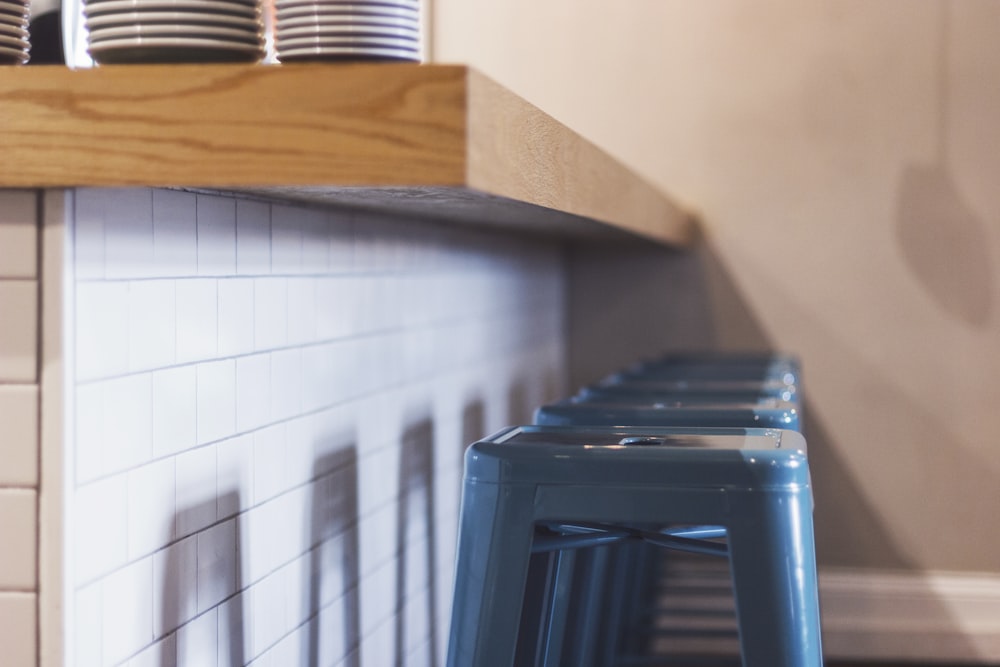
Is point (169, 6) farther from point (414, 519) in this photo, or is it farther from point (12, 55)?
point (414, 519)

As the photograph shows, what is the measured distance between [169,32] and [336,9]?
138 mm

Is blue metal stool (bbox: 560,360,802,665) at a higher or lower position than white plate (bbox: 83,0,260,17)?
lower

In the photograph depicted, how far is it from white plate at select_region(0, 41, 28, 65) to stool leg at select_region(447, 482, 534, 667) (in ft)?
2.01

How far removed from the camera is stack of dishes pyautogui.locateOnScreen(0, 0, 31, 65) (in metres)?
1.10

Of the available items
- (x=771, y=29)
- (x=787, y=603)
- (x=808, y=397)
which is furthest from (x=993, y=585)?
(x=787, y=603)

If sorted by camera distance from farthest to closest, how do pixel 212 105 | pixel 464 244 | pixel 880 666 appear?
pixel 880 666 → pixel 464 244 → pixel 212 105

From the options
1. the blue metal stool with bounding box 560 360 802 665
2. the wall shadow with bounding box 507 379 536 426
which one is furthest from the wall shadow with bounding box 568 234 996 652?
the wall shadow with bounding box 507 379 536 426

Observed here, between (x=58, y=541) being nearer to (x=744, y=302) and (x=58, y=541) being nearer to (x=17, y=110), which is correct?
(x=17, y=110)

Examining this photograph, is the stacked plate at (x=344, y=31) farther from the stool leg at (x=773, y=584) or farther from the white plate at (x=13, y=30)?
the stool leg at (x=773, y=584)

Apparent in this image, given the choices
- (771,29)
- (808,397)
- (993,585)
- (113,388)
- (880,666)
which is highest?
(771,29)

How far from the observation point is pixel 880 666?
3.27m

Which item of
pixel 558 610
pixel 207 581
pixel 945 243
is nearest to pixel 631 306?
pixel 945 243

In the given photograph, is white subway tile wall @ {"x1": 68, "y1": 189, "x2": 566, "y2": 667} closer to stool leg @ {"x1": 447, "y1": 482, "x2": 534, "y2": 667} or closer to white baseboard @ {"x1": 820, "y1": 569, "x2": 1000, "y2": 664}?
stool leg @ {"x1": 447, "y1": 482, "x2": 534, "y2": 667}

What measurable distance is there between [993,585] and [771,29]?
1683 mm
